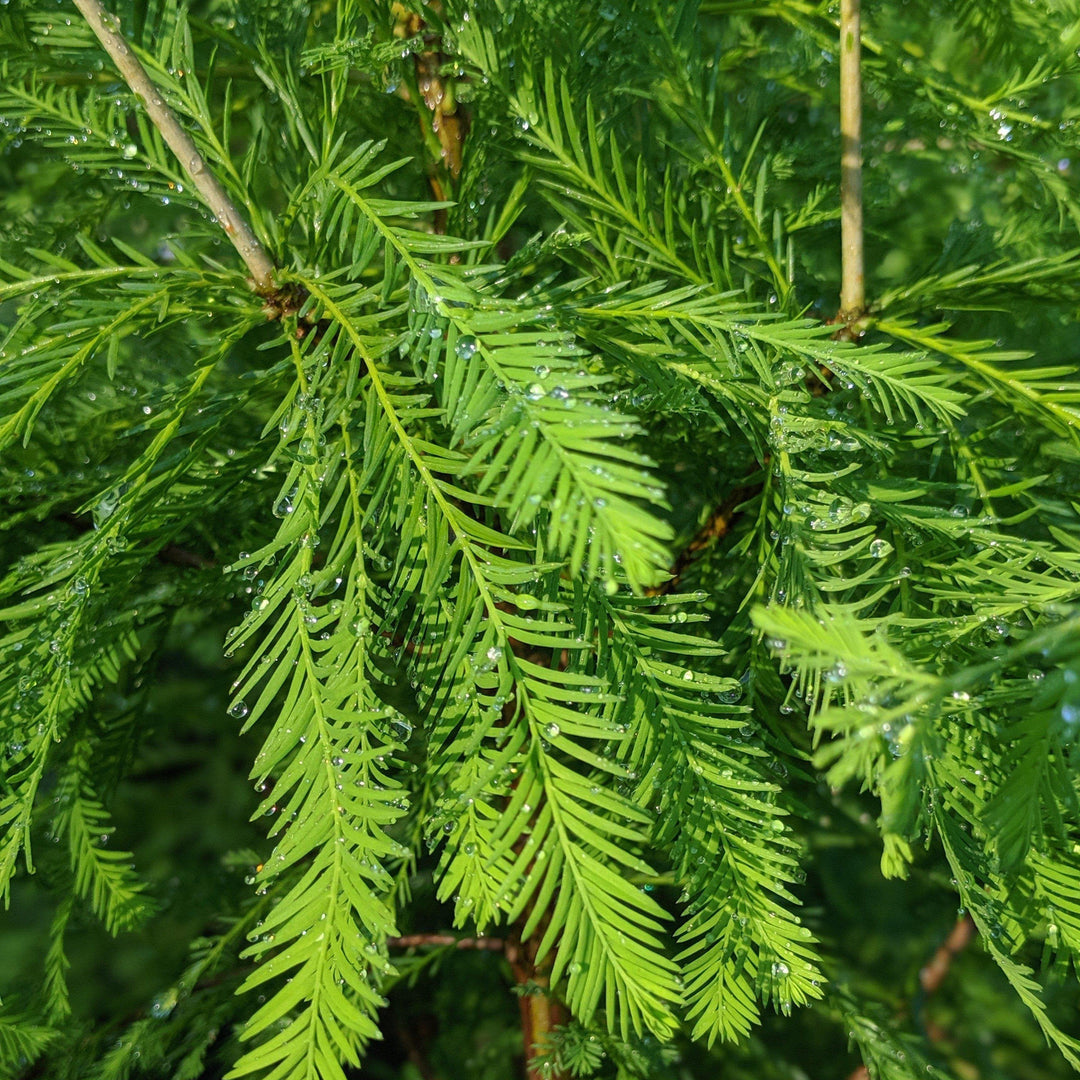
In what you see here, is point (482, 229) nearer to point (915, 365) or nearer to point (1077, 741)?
point (915, 365)

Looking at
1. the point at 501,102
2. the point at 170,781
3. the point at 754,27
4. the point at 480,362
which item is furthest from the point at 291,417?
the point at 170,781

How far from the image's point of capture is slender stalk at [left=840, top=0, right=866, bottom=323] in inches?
24.4

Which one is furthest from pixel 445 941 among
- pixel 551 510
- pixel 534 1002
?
pixel 551 510

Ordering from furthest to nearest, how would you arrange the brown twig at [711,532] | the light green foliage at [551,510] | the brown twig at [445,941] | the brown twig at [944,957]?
the brown twig at [944,957]
the brown twig at [445,941]
the brown twig at [711,532]
the light green foliage at [551,510]


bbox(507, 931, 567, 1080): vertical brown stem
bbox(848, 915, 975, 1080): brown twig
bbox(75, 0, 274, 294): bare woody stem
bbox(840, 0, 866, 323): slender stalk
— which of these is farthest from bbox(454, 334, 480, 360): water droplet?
bbox(848, 915, 975, 1080): brown twig

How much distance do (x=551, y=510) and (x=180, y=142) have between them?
1.10 feet

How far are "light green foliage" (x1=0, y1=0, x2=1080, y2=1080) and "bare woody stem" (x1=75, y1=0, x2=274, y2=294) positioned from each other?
0.08ft

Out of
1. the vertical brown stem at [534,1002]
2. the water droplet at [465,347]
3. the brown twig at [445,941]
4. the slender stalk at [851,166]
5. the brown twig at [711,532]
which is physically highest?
the slender stalk at [851,166]

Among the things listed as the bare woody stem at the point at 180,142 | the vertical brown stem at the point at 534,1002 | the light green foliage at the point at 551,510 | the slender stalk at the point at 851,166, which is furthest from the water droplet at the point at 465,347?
the vertical brown stem at the point at 534,1002

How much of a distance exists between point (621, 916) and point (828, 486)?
0.92 feet

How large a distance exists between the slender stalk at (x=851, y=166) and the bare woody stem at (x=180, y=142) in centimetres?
38

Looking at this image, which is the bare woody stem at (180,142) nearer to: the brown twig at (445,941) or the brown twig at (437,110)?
the brown twig at (437,110)

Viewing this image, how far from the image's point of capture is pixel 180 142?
0.55m

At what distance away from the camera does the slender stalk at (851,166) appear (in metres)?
0.62
